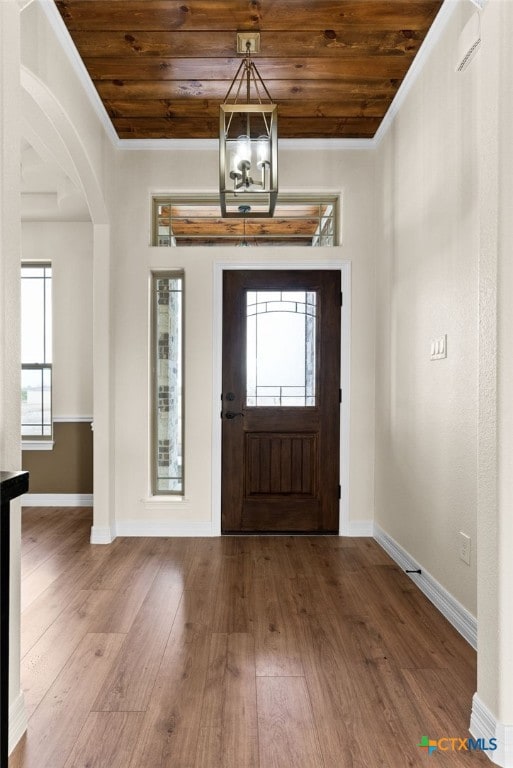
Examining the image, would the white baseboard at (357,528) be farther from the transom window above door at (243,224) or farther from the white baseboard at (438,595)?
the transom window above door at (243,224)

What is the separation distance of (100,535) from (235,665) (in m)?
1.96

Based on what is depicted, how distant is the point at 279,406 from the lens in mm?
4020

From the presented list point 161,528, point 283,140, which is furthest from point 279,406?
point 283,140

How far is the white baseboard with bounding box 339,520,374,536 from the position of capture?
4.00m

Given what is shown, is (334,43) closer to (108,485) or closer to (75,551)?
(108,485)

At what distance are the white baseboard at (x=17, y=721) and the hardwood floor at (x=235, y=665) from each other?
0.04m

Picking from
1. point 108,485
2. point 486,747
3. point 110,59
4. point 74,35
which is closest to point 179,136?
point 110,59

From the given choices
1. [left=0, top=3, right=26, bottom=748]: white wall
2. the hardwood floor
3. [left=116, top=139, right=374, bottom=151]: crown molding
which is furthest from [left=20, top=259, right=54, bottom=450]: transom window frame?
[left=0, top=3, right=26, bottom=748]: white wall

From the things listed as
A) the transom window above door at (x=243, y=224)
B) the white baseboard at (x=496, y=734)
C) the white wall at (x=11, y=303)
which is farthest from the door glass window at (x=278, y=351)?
the white baseboard at (x=496, y=734)

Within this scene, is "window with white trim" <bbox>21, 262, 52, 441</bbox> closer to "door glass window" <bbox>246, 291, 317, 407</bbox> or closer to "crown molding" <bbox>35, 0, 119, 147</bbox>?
"crown molding" <bbox>35, 0, 119, 147</bbox>

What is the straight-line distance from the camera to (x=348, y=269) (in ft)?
13.2

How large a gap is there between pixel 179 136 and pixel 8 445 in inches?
120

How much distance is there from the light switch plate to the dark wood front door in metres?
1.30

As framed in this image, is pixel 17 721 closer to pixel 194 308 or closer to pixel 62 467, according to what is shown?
pixel 194 308
